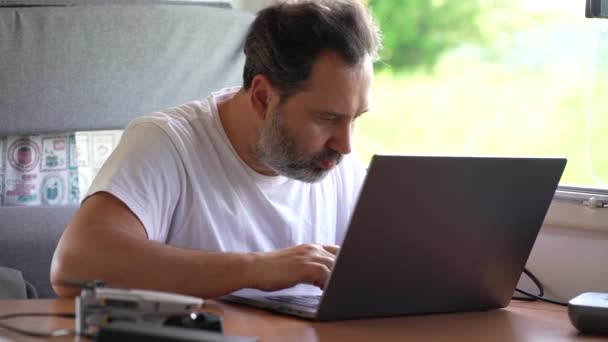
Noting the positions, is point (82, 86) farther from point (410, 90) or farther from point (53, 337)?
point (53, 337)

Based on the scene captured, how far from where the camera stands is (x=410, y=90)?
2473 millimetres

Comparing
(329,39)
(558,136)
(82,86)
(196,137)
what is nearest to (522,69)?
(558,136)

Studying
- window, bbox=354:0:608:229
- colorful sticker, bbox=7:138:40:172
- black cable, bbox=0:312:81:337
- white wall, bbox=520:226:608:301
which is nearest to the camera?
black cable, bbox=0:312:81:337

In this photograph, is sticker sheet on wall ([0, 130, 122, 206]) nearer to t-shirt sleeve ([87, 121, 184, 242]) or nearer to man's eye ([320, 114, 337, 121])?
t-shirt sleeve ([87, 121, 184, 242])

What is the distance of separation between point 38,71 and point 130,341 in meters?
1.19

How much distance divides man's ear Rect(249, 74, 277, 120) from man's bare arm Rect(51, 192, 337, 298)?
358mm

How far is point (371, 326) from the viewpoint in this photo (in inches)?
57.5

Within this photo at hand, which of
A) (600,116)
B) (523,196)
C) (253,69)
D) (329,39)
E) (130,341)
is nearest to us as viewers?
(130,341)

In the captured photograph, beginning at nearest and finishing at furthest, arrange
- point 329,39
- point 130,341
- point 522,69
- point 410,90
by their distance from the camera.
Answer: point 130,341
point 329,39
point 522,69
point 410,90

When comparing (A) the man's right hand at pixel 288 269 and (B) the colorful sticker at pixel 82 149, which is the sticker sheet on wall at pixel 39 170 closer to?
(B) the colorful sticker at pixel 82 149

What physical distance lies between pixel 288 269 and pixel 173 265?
0.61ft

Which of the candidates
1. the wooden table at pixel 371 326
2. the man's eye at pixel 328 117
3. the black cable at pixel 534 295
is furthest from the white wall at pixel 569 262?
the man's eye at pixel 328 117

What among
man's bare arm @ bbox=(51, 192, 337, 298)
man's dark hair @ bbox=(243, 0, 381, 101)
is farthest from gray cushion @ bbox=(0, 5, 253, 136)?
man's bare arm @ bbox=(51, 192, 337, 298)

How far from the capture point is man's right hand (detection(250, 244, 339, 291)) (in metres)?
1.57
